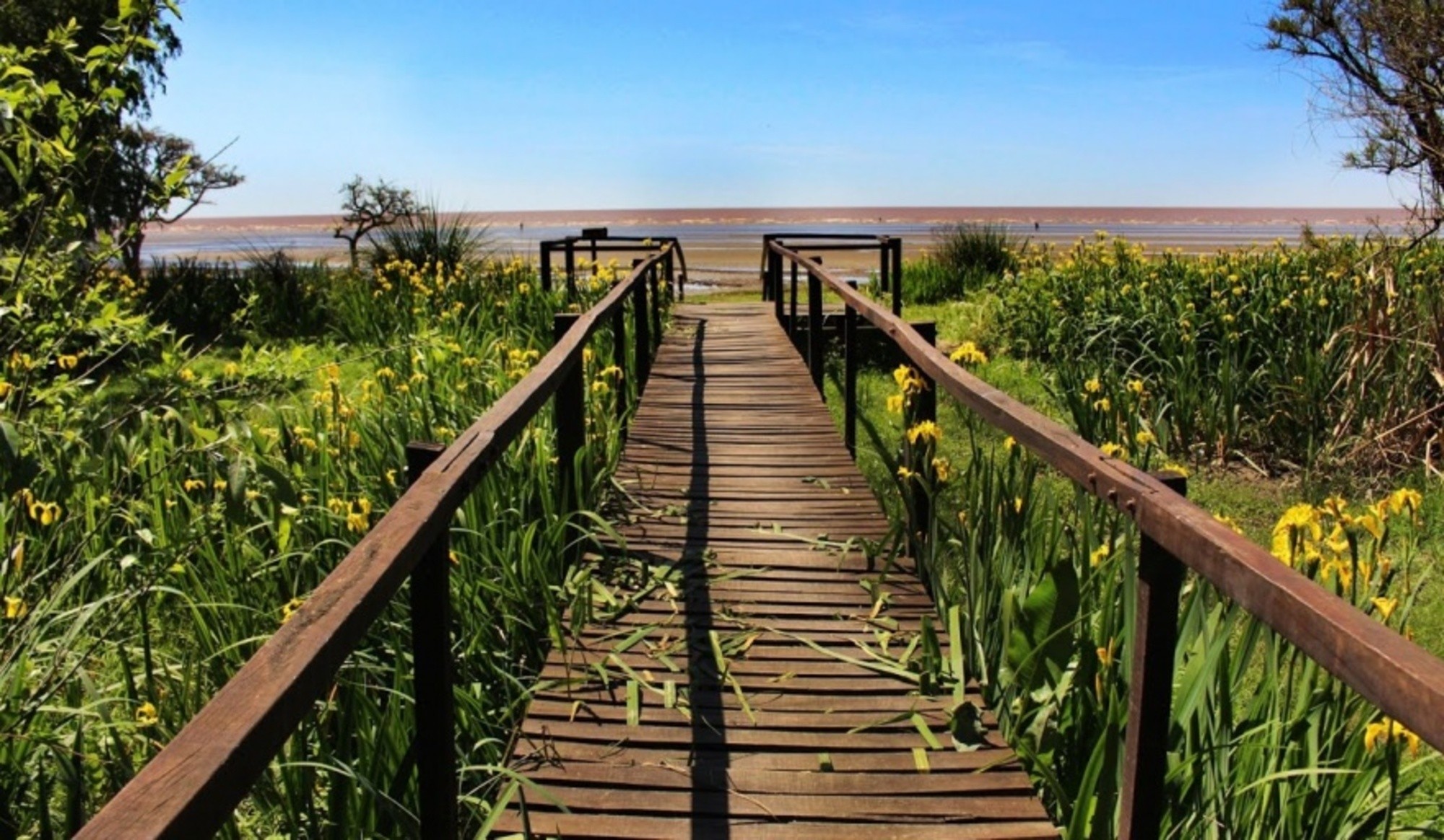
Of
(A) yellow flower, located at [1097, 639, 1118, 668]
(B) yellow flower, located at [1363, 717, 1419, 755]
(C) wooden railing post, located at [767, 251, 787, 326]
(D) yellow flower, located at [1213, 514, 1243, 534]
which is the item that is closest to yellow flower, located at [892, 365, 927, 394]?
(D) yellow flower, located at [1213, 514, 1243, 534]

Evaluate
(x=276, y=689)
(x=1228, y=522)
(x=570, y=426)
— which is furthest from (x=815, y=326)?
(x=276, y=689)

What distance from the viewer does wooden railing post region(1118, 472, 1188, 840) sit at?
2.02 metres

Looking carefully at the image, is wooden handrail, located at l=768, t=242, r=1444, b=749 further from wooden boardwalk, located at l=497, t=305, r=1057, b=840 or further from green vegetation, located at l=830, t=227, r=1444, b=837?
wooden boardwalk, located at l=497, t=305, r=1057, b=840

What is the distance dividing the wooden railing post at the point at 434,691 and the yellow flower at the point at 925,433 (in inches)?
82.6

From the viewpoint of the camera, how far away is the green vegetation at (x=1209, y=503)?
7.91 feet

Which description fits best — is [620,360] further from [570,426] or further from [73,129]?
[73,129]

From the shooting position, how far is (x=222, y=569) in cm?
389

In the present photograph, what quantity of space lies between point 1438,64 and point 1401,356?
235cm

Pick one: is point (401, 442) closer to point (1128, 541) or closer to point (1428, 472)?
point (1128, 541)

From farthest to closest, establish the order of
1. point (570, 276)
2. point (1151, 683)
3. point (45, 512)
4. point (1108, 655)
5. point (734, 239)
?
point (734, 239) < point (570, 276) < point (45, 512) < point (1108, 655) < point (1151, 683)

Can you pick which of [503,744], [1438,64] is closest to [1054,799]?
[503,744]

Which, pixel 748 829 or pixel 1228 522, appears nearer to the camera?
pixel 748 829

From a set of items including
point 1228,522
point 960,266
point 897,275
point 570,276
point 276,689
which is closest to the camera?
point 276,689

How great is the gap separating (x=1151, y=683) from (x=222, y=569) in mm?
3096
